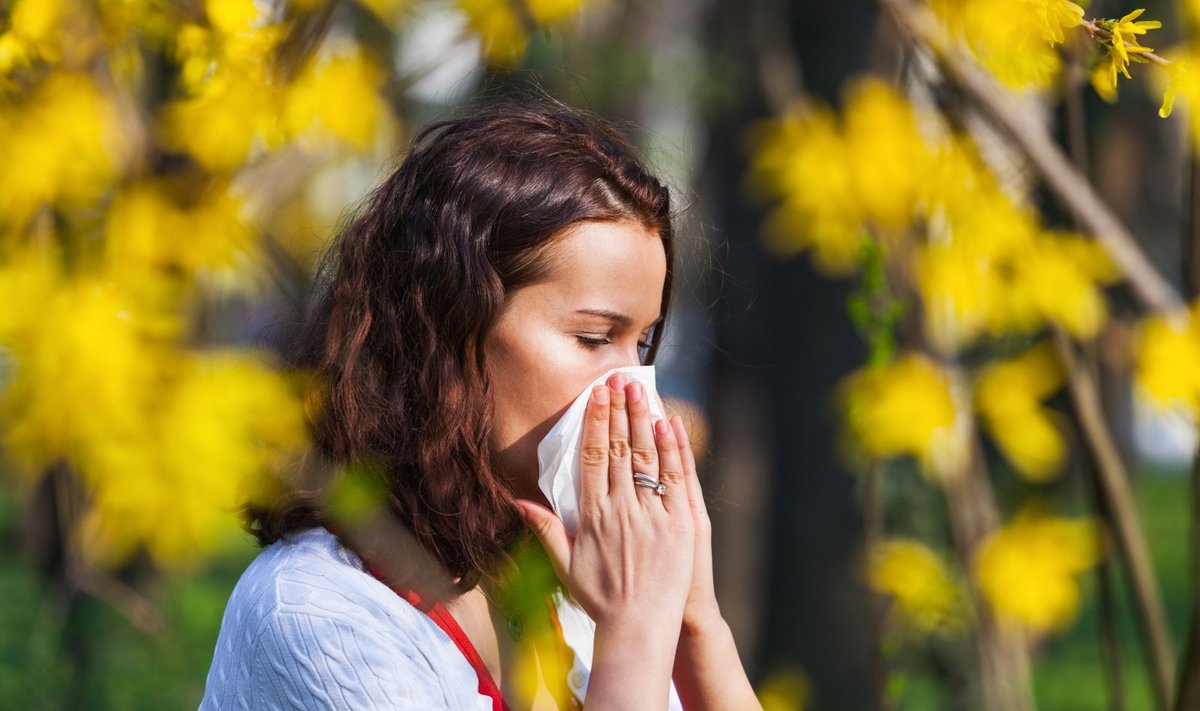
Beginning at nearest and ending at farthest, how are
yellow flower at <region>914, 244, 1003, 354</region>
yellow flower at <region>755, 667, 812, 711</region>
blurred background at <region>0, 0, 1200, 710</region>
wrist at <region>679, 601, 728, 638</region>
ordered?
wrist at <region>679, 601, 728, 638</region>
blurred background at <region>0, 0, 1200, 710</region>
yellow flower at <region>914, 244, 1003, 354</region>
yellow flower at <region>755, 667, 812, 711</region>

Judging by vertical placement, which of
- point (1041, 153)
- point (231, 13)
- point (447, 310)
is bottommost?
point (447, 310)

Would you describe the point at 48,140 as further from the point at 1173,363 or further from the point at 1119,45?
the point at 1173,363

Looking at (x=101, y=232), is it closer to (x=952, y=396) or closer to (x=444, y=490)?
(x=444, y=490)

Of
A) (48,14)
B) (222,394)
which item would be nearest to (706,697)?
(222,394)

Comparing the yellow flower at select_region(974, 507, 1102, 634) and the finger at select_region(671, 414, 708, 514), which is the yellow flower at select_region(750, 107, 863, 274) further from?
the finger at select_region(671, 414, 708, 514)

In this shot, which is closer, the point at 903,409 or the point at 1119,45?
the point at 1119,45

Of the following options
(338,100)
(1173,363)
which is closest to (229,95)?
(338,100)

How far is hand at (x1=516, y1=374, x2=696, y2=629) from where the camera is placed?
159cm

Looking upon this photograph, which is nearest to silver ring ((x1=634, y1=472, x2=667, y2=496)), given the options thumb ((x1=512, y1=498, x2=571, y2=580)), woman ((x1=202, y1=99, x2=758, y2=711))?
woman ((x1=202, y1=99, x2=758, y2=711))

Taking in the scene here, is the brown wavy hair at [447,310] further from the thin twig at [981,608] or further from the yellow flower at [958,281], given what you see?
the thin twig at [981,608]

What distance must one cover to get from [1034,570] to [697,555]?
172cm

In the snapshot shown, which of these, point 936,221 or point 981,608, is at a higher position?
point 936,221

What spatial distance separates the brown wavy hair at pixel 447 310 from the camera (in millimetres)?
1675

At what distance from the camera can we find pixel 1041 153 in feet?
8.25
